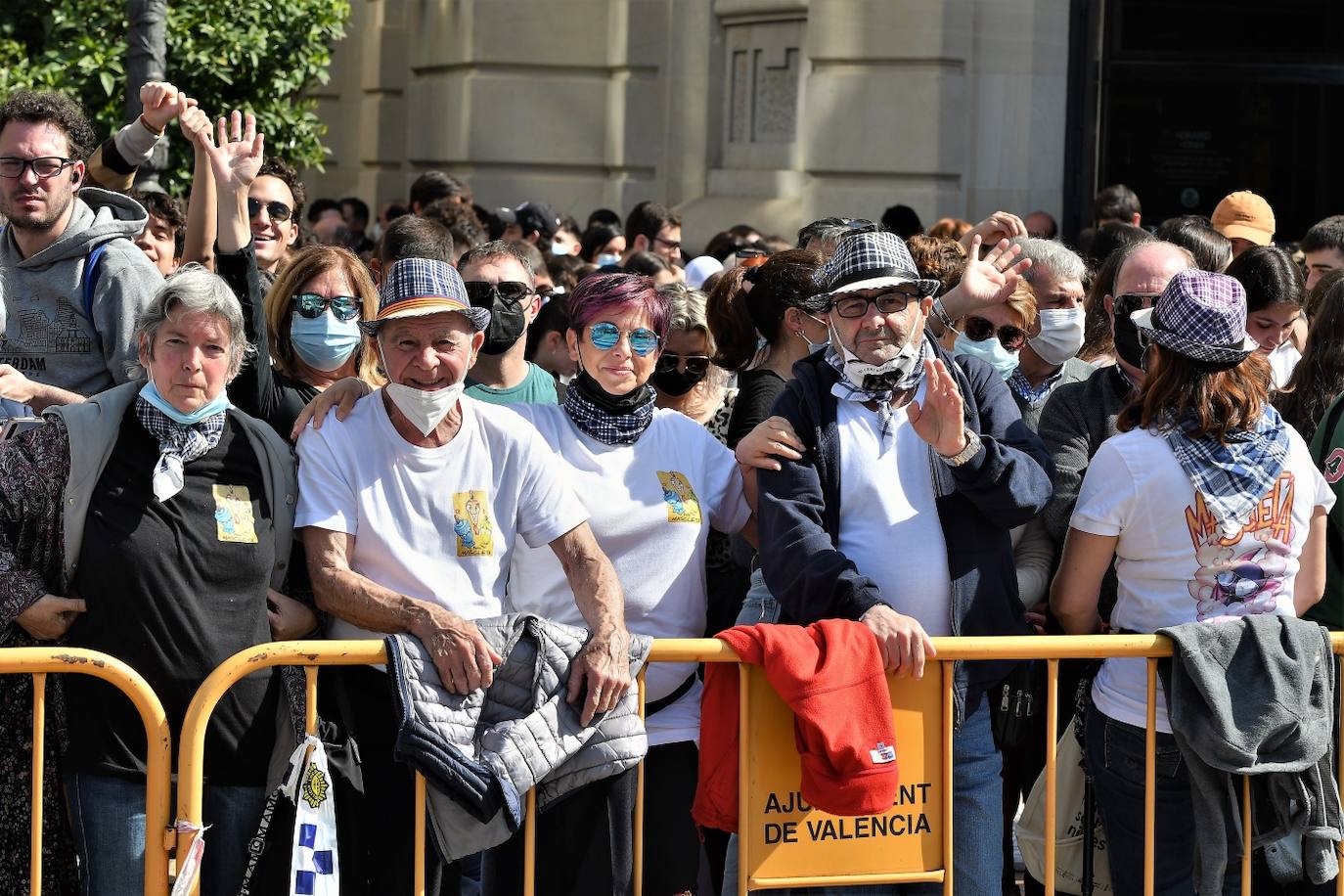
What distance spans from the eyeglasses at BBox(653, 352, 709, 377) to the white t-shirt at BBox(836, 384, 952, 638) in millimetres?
1172

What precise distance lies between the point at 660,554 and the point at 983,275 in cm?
126

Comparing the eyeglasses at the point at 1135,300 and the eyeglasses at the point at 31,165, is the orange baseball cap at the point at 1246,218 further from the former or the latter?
the eyeglasses at the point at 31,165

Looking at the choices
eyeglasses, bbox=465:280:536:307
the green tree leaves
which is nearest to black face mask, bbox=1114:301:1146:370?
eyeglasses, bbox=465:280:536:307

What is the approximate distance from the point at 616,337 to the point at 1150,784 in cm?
177

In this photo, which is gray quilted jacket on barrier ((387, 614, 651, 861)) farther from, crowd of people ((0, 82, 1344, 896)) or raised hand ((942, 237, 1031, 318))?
raised hand ((942, 237, 1031, 318))

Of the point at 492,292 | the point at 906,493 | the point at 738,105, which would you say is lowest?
the point at 906,493

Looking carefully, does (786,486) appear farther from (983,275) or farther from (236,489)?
(236,489)

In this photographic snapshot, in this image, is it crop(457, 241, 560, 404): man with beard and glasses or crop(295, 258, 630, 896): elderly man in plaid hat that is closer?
crop(295, 258, 630, 896): elderly man in plaid hat

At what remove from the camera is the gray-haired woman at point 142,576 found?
168 inches

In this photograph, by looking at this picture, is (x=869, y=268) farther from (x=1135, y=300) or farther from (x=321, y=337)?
(x=321, y=337)

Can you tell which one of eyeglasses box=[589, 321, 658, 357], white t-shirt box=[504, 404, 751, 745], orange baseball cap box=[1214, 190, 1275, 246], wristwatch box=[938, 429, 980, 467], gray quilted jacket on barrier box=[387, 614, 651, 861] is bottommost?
gray quilted jacket on barrier box=[387, 614, 651, 861]

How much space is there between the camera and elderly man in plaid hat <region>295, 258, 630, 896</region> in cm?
429

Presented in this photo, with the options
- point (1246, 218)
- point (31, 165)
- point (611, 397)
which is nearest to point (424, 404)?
point (611, 397)

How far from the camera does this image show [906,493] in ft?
15.1
